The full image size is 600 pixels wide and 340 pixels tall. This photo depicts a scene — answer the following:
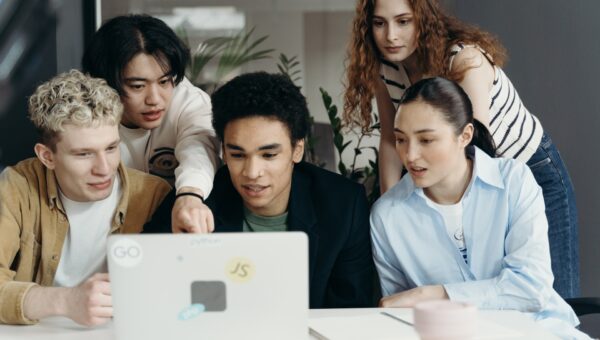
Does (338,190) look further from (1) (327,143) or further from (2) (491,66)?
(1) (327,143)

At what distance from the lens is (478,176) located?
7.52 feet

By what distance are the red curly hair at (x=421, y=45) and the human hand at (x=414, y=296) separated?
70 centimetres

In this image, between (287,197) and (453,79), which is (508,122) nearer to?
(453,79)

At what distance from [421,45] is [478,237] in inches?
26.1

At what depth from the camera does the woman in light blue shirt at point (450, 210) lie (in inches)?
88.2

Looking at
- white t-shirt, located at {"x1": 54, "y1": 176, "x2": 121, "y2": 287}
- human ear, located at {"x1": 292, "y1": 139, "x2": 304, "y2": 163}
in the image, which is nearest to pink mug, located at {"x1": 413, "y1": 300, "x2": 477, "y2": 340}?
human ear, located at {"x1": 292, "y1": 139, "x2": 304, "y2": 163}

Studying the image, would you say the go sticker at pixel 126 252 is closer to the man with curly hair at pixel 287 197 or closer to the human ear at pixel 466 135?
the man with curly hair at pixel 287 197

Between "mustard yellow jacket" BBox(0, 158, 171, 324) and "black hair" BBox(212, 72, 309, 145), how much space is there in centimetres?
32

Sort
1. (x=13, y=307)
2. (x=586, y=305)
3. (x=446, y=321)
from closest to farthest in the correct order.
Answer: (x=446, y=321) → (x=13, y=307) → (x=586, y=305)

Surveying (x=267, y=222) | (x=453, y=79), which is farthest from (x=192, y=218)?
(x=453, y=79)

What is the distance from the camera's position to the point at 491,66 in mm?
2592

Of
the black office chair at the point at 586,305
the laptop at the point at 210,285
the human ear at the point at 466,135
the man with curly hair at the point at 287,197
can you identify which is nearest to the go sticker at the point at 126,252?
the laptop at the point at 210,285

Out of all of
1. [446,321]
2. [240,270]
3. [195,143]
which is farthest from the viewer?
[195,143]

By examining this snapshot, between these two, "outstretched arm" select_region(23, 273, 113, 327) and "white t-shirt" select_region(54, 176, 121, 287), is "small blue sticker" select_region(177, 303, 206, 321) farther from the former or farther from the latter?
"white t-shirt" select_region(54, 176, 121, 287)
